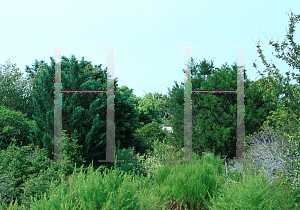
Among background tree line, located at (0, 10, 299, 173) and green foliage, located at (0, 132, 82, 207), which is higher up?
background tree line, located at (0, 10, 299, 173)

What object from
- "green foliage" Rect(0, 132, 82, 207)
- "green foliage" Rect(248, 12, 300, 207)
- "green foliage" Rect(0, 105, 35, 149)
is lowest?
"green foliage" Rect(0, 132, 82, 207)

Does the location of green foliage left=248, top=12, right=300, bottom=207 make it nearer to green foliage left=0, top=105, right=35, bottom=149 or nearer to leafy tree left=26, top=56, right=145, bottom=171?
leafy tree left=26, top=56, right=145, bottom=171

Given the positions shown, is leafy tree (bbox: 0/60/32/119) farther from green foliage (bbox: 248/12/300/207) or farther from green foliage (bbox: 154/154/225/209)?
green foliage (bbox: 248/12/300/207)

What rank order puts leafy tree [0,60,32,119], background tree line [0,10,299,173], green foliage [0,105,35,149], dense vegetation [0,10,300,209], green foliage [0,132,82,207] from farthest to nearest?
leafy tree [0,60,32,119] → green foliage [0,105,35,149] → background tree line [0,10,299,173] → green foliage [0,132,82,207] → dense vegetation [0,10,300,209]

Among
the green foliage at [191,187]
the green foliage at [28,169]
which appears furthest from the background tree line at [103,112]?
the green foliage at [191,187]

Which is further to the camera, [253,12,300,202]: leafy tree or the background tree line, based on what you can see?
the background tree line

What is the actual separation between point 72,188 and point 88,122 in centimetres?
328

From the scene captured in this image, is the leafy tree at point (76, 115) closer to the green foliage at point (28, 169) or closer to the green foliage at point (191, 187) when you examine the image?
the green foliage at point (28, 169)

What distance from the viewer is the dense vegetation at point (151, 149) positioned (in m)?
3.29

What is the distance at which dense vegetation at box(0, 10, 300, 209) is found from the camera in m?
3.29

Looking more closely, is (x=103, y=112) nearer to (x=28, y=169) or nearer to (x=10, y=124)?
(x=28, y=169)

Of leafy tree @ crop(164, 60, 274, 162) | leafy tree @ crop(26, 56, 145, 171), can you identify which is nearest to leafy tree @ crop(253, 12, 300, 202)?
leafy tree @ crop(164, 60, 274, 162)

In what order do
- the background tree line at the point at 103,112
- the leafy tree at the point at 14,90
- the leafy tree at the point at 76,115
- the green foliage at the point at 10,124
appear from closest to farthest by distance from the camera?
the leafy tree at the point at 76,115
the background tree line at the point at 103,112
the green foliage at the point at 10,124
the leafy tree at the point at 14,90

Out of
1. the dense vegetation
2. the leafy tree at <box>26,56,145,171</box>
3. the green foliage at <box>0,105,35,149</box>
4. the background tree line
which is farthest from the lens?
→ the green foliage at <box>0,105,35,149</box>
